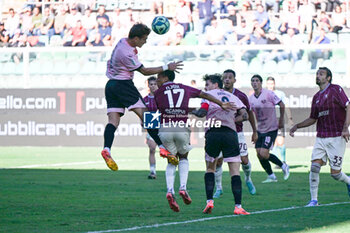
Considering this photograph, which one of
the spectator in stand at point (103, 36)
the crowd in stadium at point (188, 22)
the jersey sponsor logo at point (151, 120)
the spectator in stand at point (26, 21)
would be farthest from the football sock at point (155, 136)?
the spectator in stand at point (26, 21)

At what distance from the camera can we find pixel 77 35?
29391 mm

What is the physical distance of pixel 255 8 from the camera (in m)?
28.8

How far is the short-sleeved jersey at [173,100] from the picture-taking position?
1072 centimetres

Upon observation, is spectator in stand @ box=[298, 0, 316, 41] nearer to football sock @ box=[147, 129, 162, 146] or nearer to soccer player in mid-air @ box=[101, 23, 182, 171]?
football sock @ box=[147, 129, 162, 146]

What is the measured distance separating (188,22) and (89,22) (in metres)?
4.04

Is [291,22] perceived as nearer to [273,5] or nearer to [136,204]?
[273,5]

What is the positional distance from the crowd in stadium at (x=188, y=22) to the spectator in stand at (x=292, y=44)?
0.12ft

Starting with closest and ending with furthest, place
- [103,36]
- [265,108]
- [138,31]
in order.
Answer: [138,31]
[265,108]
[103,36]

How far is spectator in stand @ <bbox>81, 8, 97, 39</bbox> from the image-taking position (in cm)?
2944

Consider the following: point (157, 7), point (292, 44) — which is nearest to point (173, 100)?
point (292, 44)

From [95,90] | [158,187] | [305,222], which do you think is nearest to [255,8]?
[95,90]

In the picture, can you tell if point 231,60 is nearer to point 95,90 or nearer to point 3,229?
point 95,90

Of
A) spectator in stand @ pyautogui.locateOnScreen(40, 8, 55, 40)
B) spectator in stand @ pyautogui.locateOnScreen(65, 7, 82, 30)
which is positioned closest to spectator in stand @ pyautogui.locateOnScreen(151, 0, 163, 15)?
spectator in stand @ pyautogui.locateOnScreen(65, 7, 82, 30)

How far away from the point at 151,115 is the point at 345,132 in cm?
320
